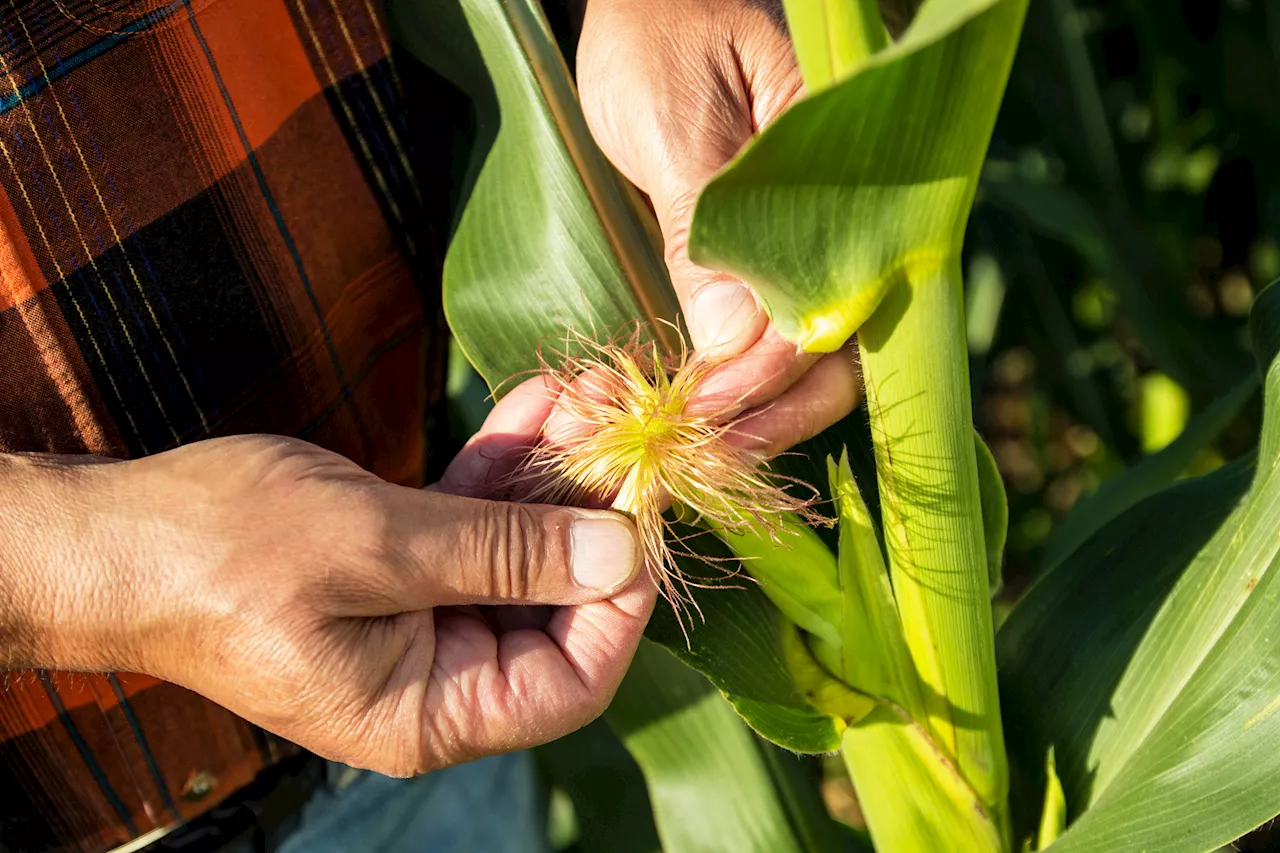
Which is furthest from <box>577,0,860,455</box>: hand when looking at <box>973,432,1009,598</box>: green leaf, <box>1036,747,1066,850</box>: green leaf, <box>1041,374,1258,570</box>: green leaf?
<box>1041,374,1258,570</box>: green leaf

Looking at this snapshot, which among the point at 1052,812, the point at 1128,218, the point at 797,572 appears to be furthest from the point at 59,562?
the point at 1128,218

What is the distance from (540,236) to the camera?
44.6 inches

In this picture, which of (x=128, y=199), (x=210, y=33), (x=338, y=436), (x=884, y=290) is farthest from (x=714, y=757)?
(x=210, y=33)

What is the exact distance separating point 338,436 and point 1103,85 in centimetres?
170

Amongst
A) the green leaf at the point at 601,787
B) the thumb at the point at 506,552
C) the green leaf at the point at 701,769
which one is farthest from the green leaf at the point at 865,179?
the green leaf at the point at 601,787

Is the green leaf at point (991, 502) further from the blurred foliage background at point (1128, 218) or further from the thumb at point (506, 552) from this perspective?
the blurred foliage background at point (1128, 218)

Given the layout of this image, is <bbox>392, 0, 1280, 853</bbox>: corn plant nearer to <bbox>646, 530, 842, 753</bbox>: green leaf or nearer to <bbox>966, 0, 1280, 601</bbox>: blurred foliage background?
<bbox>646, 530, 842, 753</bbox>: green leaf

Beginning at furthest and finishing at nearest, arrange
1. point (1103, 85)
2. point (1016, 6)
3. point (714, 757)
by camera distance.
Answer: point (1103, 85) < point (714, 757) < point (1016, 6)

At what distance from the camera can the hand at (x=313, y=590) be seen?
81cm

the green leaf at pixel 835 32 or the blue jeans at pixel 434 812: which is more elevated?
the green leaf at pixel 835 32

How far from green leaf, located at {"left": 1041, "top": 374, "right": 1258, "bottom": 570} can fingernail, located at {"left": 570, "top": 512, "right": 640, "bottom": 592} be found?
80cm

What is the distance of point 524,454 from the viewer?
101cm

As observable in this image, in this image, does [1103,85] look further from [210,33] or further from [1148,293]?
[210,33]

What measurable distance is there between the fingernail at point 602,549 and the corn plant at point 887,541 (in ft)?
0.32
